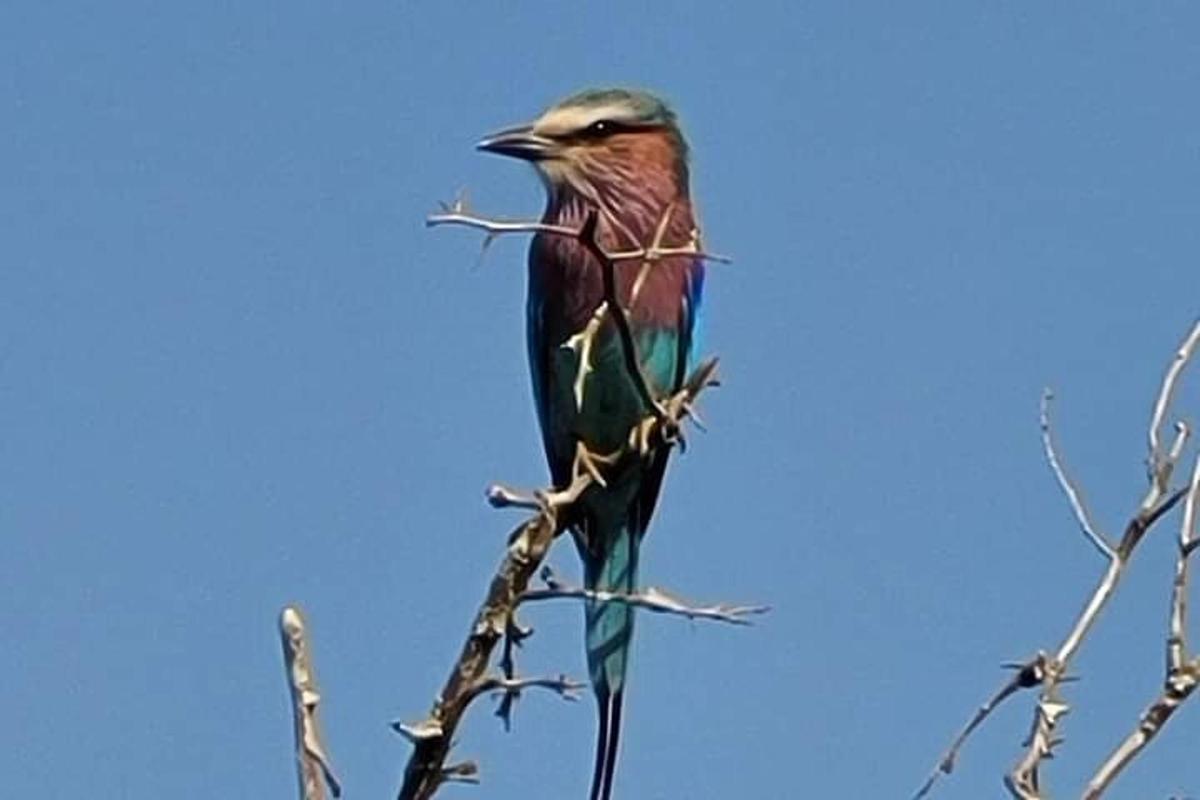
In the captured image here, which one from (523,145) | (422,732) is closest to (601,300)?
(523,145)

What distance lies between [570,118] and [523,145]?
0.75 ft

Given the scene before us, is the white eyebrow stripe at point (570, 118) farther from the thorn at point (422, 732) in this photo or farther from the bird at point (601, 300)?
the thorn at point (422, 732)

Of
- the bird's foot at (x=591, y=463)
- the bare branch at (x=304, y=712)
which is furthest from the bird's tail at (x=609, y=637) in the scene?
the bare branch at (x=304, y=712)

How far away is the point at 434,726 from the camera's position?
10.8 feet

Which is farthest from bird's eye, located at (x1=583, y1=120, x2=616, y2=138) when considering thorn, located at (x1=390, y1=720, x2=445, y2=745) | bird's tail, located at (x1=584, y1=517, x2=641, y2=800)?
thorn, located at (x1=390, y1=720, x2=445, y2=745)

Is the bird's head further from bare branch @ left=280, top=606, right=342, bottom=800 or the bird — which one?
bare branch @ left=280, top=606, right=342, bottom=800

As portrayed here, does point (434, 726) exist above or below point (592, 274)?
below

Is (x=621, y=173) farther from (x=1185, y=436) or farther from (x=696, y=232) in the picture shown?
(x=1185, y=436)

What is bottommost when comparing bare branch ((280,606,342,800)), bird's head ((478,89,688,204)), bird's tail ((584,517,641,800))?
bird's tail ((584,517,641,800))

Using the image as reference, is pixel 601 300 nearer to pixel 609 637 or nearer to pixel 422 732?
pixel 609 637

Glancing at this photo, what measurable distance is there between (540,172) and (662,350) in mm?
667

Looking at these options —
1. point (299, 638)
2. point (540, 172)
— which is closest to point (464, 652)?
point (299, 638)

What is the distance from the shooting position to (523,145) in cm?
725

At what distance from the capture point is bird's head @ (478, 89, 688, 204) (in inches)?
289
